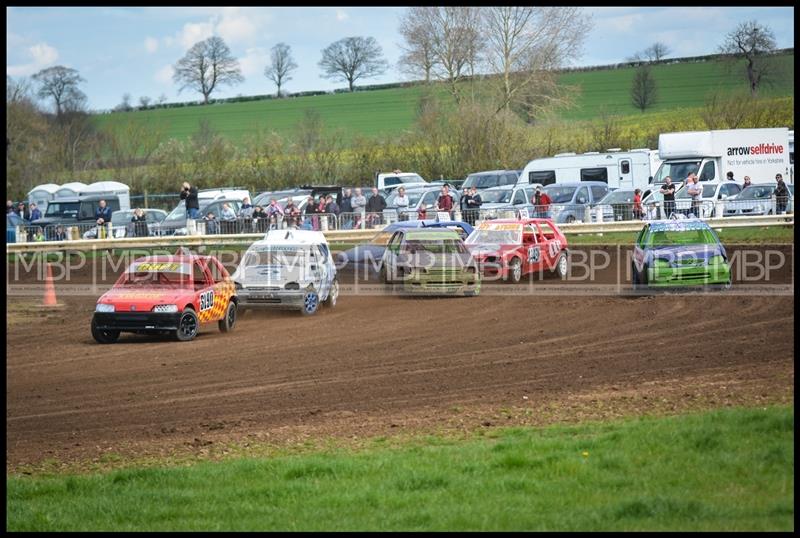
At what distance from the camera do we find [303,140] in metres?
65.0

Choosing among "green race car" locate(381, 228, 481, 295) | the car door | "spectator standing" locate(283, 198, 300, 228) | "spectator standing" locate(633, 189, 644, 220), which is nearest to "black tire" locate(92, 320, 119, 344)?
the car door

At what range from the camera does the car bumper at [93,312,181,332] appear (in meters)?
21.0

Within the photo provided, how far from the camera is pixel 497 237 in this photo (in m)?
29.2

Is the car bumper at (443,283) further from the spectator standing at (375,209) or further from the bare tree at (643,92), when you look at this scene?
the bare tree at (643,92)

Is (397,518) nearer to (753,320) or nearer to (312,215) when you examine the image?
(753,320)

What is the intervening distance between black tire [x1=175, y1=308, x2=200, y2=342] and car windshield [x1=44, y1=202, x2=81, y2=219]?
85.9ft

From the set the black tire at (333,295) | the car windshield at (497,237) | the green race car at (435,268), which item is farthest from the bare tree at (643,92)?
the black tire at (333,295)

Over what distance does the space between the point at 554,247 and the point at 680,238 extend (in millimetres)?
4407

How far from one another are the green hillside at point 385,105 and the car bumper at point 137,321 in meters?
50.2

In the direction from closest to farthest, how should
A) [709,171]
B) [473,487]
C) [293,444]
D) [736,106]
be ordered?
[473,487] < [293,444] < [709,171] < [736,106]

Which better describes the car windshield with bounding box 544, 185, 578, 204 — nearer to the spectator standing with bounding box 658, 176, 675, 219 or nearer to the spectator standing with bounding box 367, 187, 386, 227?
the spectator standing with bounding box 658, 176, 675, 219

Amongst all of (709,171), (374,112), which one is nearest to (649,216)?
(709,171)

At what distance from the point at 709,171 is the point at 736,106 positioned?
19586 mm

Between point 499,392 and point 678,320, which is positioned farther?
point 678,320
